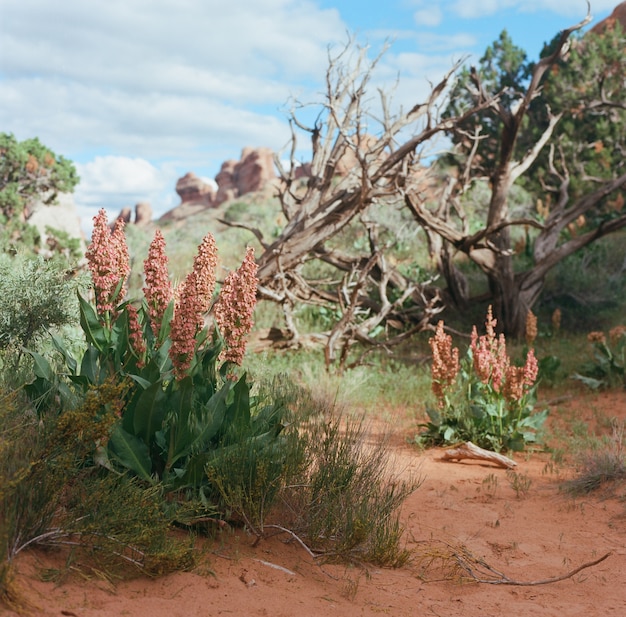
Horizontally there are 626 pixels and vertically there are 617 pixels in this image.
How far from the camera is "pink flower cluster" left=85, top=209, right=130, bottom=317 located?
4070mm

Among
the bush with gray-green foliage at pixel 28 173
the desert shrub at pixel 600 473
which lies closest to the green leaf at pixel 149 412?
the desert shrub at pixel 600 473

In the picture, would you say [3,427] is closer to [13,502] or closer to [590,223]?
[13,502]

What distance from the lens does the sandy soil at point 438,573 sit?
3.27 meters

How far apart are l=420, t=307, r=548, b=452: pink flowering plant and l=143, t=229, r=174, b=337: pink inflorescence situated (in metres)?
3.55

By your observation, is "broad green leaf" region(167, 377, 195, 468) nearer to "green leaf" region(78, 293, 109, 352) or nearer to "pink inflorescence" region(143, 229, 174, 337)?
"pink inflorescence" region(143, 229, 174, 337)

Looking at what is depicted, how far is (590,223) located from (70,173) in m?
12.7

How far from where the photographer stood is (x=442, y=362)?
7363mm

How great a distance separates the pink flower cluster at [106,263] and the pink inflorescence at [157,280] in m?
0.16

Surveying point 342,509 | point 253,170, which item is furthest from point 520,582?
point 253,170

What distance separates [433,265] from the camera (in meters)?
16.5

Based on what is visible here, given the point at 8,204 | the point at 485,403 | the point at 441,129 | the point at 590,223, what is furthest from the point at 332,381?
the point at 590,223

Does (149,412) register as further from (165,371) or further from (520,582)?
(520,582)

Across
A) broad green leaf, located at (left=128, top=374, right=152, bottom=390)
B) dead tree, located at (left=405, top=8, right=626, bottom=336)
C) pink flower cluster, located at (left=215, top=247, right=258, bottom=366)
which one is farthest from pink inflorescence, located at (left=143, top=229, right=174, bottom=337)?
dead tree, located at (left=405, top=8, right=626, bottom=336)

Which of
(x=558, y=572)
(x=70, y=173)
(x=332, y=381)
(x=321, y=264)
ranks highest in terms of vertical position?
(x=70, y=173)
